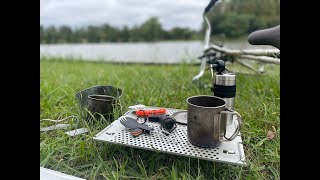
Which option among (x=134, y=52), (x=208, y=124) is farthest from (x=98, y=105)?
(x=134, y=52)

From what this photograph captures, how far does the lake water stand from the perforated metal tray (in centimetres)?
229

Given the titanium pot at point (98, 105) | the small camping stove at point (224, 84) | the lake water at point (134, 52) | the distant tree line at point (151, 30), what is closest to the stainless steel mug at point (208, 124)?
the small camping stove at point (224, 84)

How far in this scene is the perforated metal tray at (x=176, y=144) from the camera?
2.27 feet

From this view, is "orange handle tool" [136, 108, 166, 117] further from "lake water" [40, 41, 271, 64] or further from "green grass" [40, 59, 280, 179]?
"lake water" [40, 41, 271, 64]

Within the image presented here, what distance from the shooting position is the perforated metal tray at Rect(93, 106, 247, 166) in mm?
693

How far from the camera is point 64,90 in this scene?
1.69 metres

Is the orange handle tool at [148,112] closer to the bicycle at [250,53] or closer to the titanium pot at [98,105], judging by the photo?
the titanium pot at [98,105]

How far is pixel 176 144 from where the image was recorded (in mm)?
768

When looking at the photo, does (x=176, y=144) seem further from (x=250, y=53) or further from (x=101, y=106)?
(x=250, y=53)

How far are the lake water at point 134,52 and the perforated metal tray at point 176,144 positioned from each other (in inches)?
90.2

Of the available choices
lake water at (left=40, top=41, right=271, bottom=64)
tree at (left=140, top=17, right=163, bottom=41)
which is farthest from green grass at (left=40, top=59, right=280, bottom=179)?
tree at (left=140, top=17, right=163, bottom=41)
